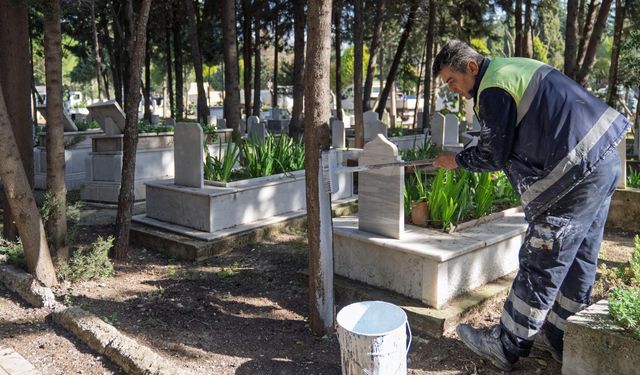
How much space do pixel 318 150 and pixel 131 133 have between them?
285cm

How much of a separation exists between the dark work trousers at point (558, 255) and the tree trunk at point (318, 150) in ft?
4.44

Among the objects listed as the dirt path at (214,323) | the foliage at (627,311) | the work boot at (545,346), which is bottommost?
the dirt path at (214,323)

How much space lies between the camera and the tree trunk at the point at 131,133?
6035 millimetres

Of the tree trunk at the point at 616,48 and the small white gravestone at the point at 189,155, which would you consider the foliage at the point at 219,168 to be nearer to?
the small white gravestone at the point at 189,155

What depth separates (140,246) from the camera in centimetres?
714

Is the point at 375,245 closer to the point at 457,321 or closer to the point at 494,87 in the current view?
the point at 457,321

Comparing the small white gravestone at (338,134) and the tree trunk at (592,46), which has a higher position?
the tree trunk at (592,46)

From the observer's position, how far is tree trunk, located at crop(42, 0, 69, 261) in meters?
5.51

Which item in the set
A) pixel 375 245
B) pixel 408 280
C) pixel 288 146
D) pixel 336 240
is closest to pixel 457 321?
pixel 408 280

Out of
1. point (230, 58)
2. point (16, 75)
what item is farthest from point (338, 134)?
point (16, 75)

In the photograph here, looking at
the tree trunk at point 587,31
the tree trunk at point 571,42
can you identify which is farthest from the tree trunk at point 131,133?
the tree trunk at point 587,31

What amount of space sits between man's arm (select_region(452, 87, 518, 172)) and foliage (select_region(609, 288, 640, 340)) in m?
1.03

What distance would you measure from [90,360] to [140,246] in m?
3.10

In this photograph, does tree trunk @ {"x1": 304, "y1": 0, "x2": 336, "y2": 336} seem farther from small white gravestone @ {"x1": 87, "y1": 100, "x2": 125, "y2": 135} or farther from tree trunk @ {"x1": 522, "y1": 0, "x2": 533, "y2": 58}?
tree trunk @ {"x1": 522, "y1": 0, "x2": 533, "y2": 58}
